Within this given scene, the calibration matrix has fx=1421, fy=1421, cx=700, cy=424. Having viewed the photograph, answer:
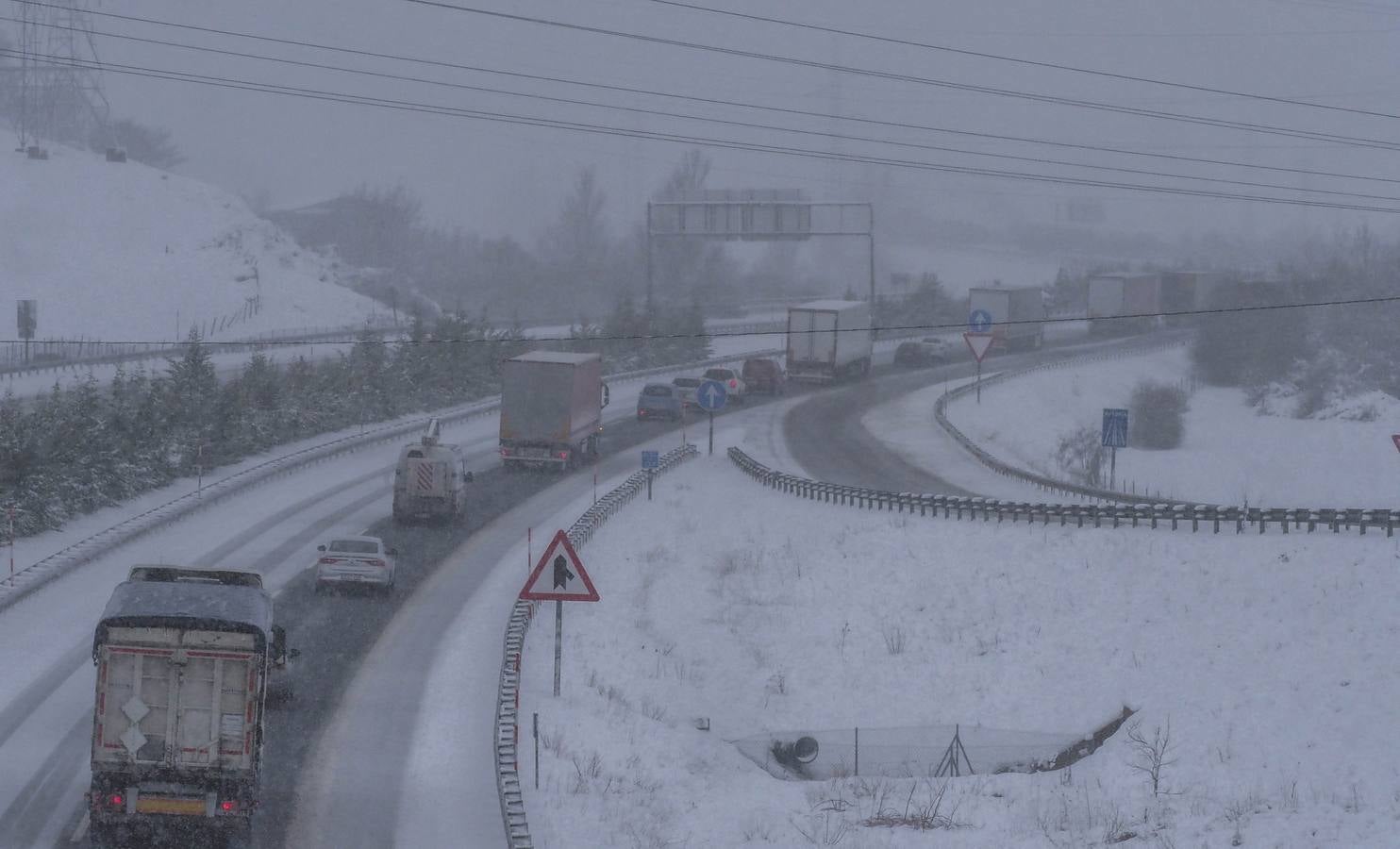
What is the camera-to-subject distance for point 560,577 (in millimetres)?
19797

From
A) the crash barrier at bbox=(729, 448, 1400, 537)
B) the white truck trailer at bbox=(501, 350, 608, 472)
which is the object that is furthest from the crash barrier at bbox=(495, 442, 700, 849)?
the white truck trailer at bbox=(501, 350, 608, 472)

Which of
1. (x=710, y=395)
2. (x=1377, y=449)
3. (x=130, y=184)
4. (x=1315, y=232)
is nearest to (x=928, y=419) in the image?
(x=710, y=395)

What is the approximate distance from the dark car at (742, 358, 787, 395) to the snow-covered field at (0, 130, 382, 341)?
125ft

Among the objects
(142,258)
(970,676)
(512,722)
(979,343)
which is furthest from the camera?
(142,258)

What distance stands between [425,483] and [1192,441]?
157 feet

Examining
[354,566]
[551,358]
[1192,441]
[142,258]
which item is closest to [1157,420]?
[1192,441]

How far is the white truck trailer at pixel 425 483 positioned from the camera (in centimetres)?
3494

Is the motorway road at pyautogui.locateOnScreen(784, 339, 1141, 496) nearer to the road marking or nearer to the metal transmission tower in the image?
the road marking

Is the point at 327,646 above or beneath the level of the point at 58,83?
beneath

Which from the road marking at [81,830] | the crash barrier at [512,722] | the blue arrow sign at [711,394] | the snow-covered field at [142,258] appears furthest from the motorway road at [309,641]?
the snow-covered field at [142,258]

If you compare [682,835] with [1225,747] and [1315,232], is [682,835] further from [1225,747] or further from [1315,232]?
[1315,232]

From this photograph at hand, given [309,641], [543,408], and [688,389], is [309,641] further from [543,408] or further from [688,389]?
[688,389]

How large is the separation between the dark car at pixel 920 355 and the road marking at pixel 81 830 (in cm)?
6457

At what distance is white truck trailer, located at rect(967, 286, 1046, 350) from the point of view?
8000 cm
